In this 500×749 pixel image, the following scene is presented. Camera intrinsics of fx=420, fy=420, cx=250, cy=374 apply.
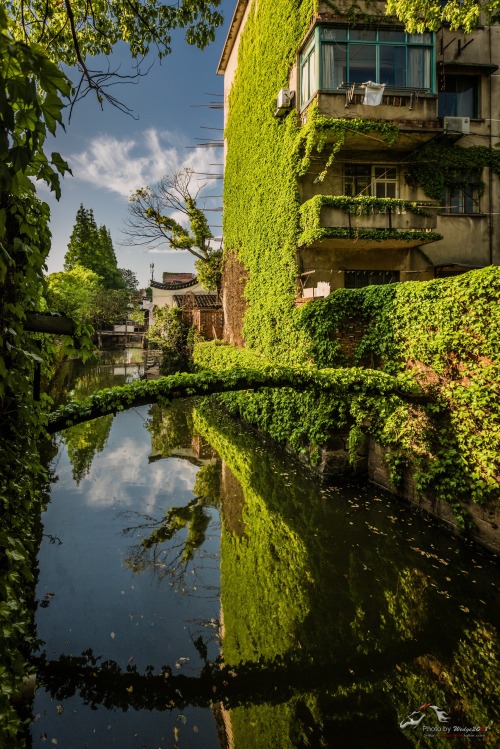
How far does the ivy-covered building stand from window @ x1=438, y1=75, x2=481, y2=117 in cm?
4

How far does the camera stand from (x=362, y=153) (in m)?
15.0

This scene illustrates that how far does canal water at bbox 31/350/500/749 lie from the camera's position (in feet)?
13.4

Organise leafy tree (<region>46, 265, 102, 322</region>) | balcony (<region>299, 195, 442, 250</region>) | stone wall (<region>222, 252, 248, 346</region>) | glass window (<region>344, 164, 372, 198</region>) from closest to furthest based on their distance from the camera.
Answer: balcony (<region>299, 195, 442, 250</region>)
glass window (<region>344, 164, 372, 198</region>)
stone wall (<region>222, 252, 248, 346</region>)
leafy tree (<region>46, 265, 102, 322</region>)

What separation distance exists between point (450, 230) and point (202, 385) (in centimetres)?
1284

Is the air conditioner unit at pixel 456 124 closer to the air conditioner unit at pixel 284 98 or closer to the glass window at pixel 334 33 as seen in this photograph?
the glass window at pixel 334 33

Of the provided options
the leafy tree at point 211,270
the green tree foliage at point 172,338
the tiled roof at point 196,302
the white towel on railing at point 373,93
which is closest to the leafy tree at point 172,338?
the green tree foliage at point 172,338

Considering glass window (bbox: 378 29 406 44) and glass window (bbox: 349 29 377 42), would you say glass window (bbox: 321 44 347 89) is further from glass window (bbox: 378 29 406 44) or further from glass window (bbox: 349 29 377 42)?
glass window (bbox: 378 29 406 44)

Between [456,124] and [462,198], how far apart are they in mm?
2512

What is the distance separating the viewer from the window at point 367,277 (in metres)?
15.6

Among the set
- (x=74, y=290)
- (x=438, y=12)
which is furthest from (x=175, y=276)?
(x=438, y=12)

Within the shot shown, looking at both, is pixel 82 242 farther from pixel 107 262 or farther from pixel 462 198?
pixel 462 198

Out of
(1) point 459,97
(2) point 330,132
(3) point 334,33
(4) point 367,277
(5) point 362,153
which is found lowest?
(4) point 367,277

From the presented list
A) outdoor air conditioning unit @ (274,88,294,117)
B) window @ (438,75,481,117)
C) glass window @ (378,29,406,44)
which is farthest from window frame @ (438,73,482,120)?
outdoor air conditioning unit @ (274,88,294,117)

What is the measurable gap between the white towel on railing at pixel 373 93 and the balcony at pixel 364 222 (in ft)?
9.09
